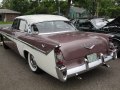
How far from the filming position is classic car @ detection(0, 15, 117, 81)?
13.7 feet

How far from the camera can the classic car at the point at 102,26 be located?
6445 millimetres

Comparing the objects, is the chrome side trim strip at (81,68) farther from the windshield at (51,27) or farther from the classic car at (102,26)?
the classic car at (102,26)

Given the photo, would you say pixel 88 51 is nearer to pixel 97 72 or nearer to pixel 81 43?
pixel 81 43

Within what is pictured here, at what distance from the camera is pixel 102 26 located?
27.8 ft

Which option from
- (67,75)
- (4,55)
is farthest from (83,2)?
(67,75)

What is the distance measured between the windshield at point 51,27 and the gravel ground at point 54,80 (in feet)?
4.07

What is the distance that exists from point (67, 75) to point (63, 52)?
49cm

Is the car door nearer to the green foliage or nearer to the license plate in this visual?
the license plate

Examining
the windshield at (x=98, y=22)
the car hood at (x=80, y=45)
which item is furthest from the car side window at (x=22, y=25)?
the windshield at (x=98, y=22)

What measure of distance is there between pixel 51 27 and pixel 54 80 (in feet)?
5.23

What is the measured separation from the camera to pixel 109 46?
509 cm

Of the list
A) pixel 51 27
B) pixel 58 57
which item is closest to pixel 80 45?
pixel 58 57

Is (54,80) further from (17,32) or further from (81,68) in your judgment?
(17,32)

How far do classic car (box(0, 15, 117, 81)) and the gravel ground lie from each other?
1.20ft
